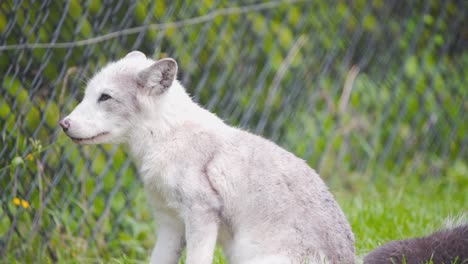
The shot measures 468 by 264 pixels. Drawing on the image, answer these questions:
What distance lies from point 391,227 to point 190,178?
69.4 inches

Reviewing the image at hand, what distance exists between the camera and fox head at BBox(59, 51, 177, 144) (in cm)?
331

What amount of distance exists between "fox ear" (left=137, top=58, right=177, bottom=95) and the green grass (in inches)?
43.0

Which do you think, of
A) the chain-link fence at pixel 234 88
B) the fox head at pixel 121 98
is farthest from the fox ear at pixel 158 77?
the chain-link fence at pixel 234 88

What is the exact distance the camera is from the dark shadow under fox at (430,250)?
326 cm

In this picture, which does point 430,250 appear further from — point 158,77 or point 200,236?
point 158,77

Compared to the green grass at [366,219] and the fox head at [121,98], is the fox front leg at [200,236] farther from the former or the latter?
the green grass at [366,219]

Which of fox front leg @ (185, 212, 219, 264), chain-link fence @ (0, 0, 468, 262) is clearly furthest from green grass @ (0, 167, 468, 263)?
fox front leg @ (185, 212, 219, 264)

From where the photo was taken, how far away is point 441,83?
7.02 m

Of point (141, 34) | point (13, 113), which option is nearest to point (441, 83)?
point (141, 34)

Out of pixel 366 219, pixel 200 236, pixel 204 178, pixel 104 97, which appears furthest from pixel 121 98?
pixel 366 219

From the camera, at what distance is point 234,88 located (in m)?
5.66

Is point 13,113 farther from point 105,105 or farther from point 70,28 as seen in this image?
point 105,105

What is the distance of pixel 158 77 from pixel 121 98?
0.19 m

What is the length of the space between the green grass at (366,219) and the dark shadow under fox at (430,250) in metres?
0.60
